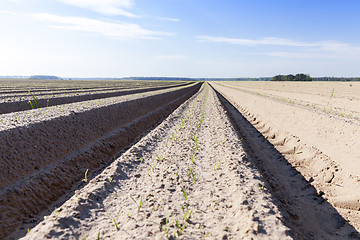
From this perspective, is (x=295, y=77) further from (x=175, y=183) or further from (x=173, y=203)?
(x=173, y=203)

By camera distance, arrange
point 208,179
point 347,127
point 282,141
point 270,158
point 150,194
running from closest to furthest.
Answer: point 150,194 → point 208,179 → point 347,127 → point 270,158 → point 282,141

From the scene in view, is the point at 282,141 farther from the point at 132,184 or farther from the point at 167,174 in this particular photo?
the point at 132,184

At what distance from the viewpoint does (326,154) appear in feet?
20.5

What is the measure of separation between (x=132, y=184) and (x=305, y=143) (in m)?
5.90

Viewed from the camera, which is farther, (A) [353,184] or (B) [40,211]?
(A) [353,184]

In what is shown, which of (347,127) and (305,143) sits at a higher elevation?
(347,127)

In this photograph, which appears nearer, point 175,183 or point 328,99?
point 175,183

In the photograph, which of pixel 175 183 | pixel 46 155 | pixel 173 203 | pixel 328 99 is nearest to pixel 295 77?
pixel 328 99

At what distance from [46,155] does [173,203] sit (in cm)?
379

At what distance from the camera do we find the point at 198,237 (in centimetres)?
287

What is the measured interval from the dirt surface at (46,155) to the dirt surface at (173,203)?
29.4 inches

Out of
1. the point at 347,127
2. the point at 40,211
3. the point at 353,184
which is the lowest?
the point at 40,211

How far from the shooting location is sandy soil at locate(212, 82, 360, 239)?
14.5ft

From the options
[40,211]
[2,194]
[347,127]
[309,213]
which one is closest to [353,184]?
[309,213]
